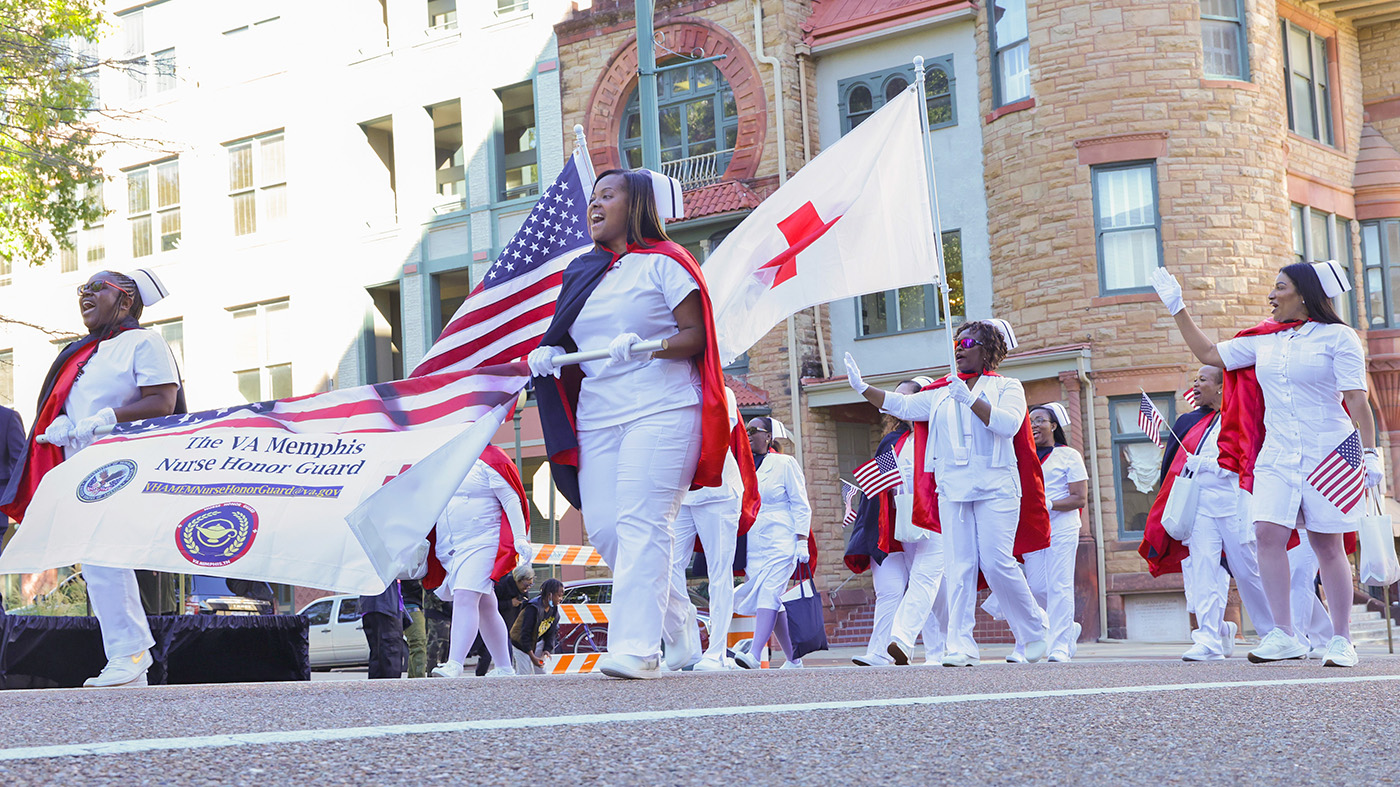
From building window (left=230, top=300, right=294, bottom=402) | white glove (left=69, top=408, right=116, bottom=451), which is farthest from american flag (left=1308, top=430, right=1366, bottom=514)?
building window (left=230, top=300, right=294, bottom=402)

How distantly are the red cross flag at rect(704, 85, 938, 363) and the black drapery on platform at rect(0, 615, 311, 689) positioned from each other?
3231mm

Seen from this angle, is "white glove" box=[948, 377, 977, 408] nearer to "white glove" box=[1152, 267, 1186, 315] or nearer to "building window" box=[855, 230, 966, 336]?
"white glove" box=[1152, 267, 1186, 315]

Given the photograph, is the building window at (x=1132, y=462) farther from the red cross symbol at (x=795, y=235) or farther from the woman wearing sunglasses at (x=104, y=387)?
the woman wearing sunglasses at (x=104, y=387)

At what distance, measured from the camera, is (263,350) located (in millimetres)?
32750

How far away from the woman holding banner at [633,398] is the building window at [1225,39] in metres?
19.5

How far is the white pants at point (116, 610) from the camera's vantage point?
24.1 feet

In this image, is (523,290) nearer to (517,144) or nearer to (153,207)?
(517,144)

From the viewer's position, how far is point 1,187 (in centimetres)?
1972

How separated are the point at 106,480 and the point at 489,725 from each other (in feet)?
13.3

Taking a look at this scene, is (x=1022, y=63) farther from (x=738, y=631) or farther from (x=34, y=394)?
(x=34, y=394)

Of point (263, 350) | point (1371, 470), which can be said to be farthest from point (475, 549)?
point (263, 350)

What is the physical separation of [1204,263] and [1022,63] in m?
4.04

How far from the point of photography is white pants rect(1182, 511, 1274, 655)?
1073 centimetres

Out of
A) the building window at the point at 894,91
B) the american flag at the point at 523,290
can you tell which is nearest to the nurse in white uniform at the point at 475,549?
the american flag at the point at 523,290
